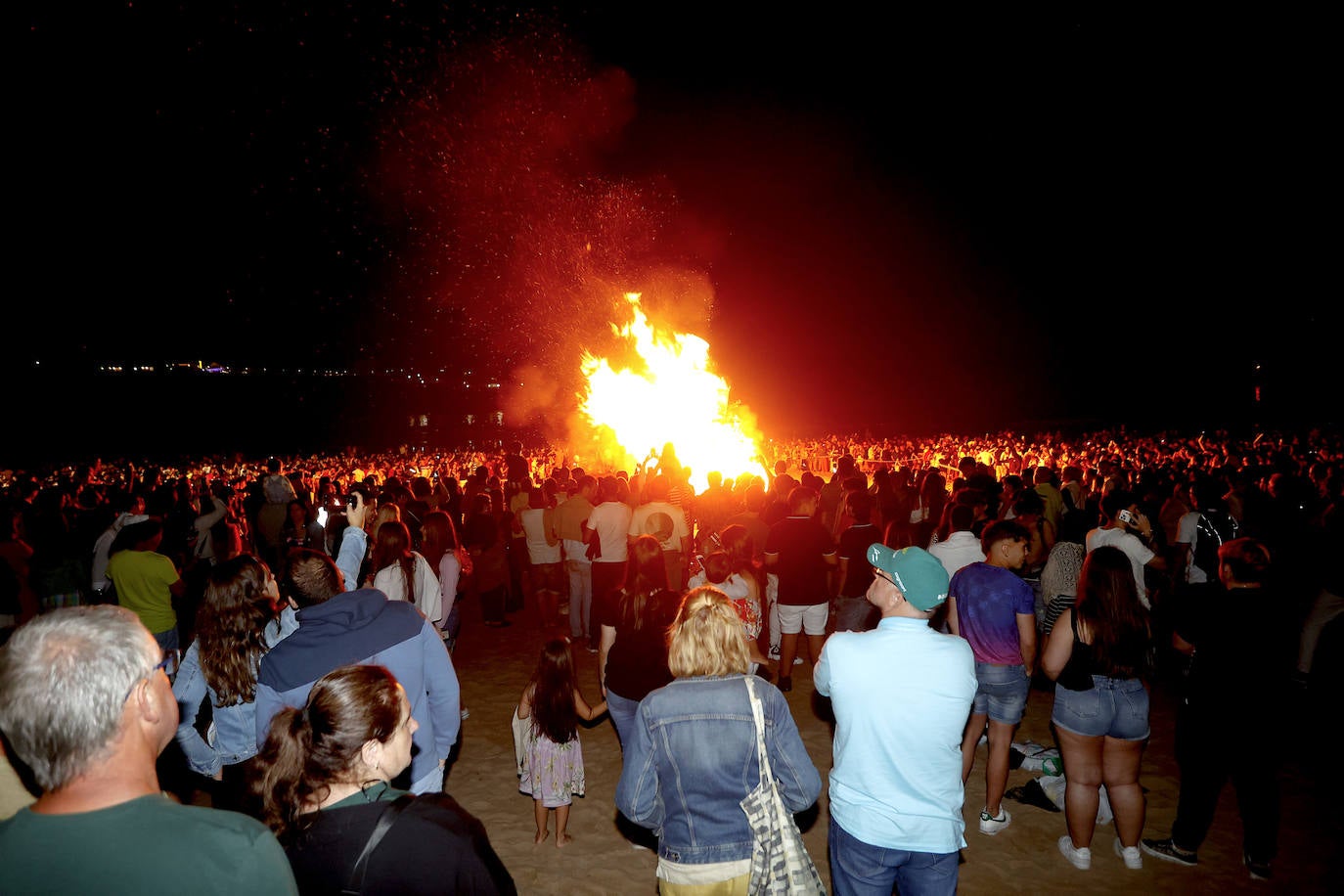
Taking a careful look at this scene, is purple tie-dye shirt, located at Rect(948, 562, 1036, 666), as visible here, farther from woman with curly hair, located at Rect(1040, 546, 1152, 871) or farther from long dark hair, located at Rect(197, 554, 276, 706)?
long dark hair, located at Rect(197, 554, 276, 706)

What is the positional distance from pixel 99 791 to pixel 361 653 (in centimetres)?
185

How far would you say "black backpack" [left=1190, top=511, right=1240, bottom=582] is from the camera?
24.6ft

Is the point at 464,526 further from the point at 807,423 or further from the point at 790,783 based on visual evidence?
the point at 807,423

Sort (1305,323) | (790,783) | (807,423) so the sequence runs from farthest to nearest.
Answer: (807,423), (1305,323), (790,783)

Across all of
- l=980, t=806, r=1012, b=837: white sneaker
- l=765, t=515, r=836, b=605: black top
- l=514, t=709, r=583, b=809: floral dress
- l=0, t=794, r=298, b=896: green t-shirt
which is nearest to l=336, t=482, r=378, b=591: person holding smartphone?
l=514, t=709, r=583, b=809: floral dress

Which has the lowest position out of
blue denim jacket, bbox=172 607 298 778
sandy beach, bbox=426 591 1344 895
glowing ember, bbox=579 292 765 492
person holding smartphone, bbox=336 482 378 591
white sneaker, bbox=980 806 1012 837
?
sandy beach, bbox=426 591 1344 895

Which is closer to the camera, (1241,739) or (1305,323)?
(1241,739)

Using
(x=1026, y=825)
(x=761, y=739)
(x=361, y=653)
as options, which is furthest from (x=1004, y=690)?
(x=361, y=653)

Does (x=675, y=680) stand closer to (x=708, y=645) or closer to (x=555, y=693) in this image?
(x=708, y=645)

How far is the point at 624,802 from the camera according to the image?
2.95 metres

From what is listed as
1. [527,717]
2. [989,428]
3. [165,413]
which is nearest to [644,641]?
[527,717]

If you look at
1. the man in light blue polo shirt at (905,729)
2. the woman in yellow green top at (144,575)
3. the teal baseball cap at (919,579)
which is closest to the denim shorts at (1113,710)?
the man in light blue polo shirt at (905,729)

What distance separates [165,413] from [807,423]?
1854 inches

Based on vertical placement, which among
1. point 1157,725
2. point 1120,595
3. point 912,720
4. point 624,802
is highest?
point 1120,595
